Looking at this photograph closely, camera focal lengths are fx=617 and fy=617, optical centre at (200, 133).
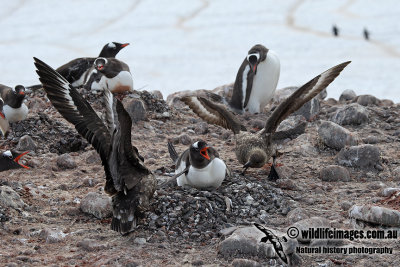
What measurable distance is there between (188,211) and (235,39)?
7012mm

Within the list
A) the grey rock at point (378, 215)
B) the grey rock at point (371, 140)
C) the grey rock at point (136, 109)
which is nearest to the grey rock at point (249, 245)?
the grey rock at point (378, 215)

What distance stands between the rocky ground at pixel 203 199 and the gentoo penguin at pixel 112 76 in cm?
15

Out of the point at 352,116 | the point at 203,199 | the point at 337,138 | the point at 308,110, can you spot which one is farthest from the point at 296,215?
the point at 308,110

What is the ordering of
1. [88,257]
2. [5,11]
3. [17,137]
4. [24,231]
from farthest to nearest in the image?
[5,11]
[17,137]
[24,231]
[88,257]

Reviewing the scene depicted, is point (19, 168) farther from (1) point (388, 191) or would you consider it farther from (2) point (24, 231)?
(1) point (388, 191)

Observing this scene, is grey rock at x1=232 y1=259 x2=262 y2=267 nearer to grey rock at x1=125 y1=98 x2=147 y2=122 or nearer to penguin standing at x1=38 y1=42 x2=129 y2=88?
grey rock at x1=125 y1=98 x2=147 y2=122

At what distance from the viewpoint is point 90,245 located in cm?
315

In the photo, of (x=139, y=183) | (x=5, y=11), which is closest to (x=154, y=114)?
(x=139, y=183)

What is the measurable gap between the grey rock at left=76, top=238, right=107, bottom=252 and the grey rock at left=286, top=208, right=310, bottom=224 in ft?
3.44

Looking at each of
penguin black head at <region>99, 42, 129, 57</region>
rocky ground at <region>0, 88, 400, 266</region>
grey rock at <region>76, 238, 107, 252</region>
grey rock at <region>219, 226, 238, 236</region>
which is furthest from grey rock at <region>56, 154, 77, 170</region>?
penguin black head at <region>99, 42, 129, 57</region>

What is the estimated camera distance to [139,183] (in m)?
3.47

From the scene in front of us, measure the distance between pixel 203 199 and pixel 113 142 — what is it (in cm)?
66

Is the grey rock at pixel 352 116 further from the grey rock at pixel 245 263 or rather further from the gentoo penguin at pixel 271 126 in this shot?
the grey rock at pixel 245 263

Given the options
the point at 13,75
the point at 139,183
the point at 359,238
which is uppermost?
the point at 13,75
